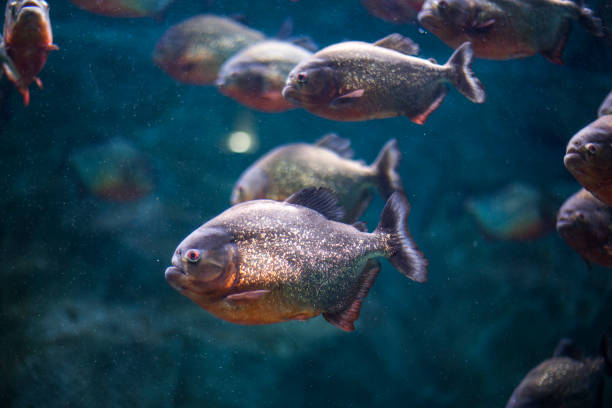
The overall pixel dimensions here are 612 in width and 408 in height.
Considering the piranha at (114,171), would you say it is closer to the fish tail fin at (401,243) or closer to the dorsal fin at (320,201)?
the dorsal fin at (320,201)

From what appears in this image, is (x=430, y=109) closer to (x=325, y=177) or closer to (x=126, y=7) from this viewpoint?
(x=325, y=177)

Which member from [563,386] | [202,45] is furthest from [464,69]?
[563,386]

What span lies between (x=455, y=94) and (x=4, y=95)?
615 centimetres

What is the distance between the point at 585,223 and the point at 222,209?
4.12 meters

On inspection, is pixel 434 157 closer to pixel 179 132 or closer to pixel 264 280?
pixel 179 132

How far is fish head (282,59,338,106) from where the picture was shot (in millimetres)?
2635

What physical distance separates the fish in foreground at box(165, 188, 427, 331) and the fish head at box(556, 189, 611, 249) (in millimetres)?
1879

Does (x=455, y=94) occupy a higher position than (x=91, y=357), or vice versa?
(x=455, y=94)

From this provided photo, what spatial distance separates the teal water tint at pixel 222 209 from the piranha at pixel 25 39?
2.18 metres

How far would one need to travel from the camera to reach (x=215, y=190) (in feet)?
17.5

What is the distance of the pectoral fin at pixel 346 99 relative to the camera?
2.60 metres

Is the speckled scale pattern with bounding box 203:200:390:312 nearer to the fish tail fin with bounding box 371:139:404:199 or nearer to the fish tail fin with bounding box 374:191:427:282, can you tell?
the fish tail fin with bounding box 374:191:427:282

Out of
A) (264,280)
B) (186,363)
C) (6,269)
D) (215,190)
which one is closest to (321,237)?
(264,280)

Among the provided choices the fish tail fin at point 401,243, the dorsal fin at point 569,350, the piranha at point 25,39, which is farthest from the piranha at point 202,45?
the dorsal fin at point 569,350
